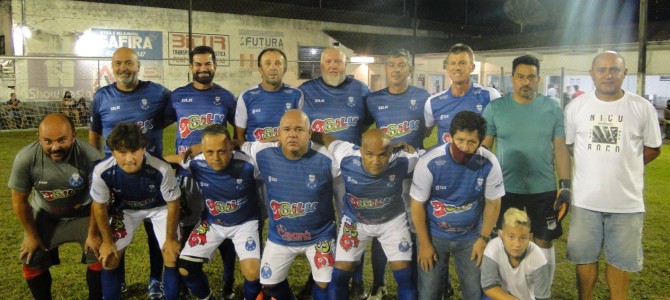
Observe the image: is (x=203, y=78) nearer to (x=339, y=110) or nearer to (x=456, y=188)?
(x=339, y=110)

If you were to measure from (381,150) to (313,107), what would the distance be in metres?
1.26

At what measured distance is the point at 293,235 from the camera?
3834 mm

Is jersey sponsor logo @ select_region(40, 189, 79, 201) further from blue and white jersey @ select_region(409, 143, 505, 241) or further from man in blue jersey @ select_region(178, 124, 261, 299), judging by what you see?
blue and white jersey @ select_region(409, 143, 505, 241)

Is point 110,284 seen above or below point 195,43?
below

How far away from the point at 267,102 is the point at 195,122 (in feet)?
2.07

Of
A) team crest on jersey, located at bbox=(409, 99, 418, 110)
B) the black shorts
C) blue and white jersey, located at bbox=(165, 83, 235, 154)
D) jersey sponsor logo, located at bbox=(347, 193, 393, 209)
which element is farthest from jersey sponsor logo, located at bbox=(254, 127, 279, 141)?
the black shorts

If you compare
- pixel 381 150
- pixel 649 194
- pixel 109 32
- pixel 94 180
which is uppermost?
pixel 109 32

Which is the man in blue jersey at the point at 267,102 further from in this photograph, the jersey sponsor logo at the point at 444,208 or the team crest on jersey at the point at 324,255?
the jersey sponsor logo at the point at 444,208

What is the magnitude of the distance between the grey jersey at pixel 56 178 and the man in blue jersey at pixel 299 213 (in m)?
1.38

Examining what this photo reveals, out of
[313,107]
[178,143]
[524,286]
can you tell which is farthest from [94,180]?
[524,286]

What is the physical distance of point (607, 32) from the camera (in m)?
18.8

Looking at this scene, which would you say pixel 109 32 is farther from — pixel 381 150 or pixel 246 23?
pixel 381 150

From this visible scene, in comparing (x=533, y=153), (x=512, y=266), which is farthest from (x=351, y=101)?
(x=512, y=266)

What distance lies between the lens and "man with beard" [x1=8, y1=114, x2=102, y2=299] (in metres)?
3.78
